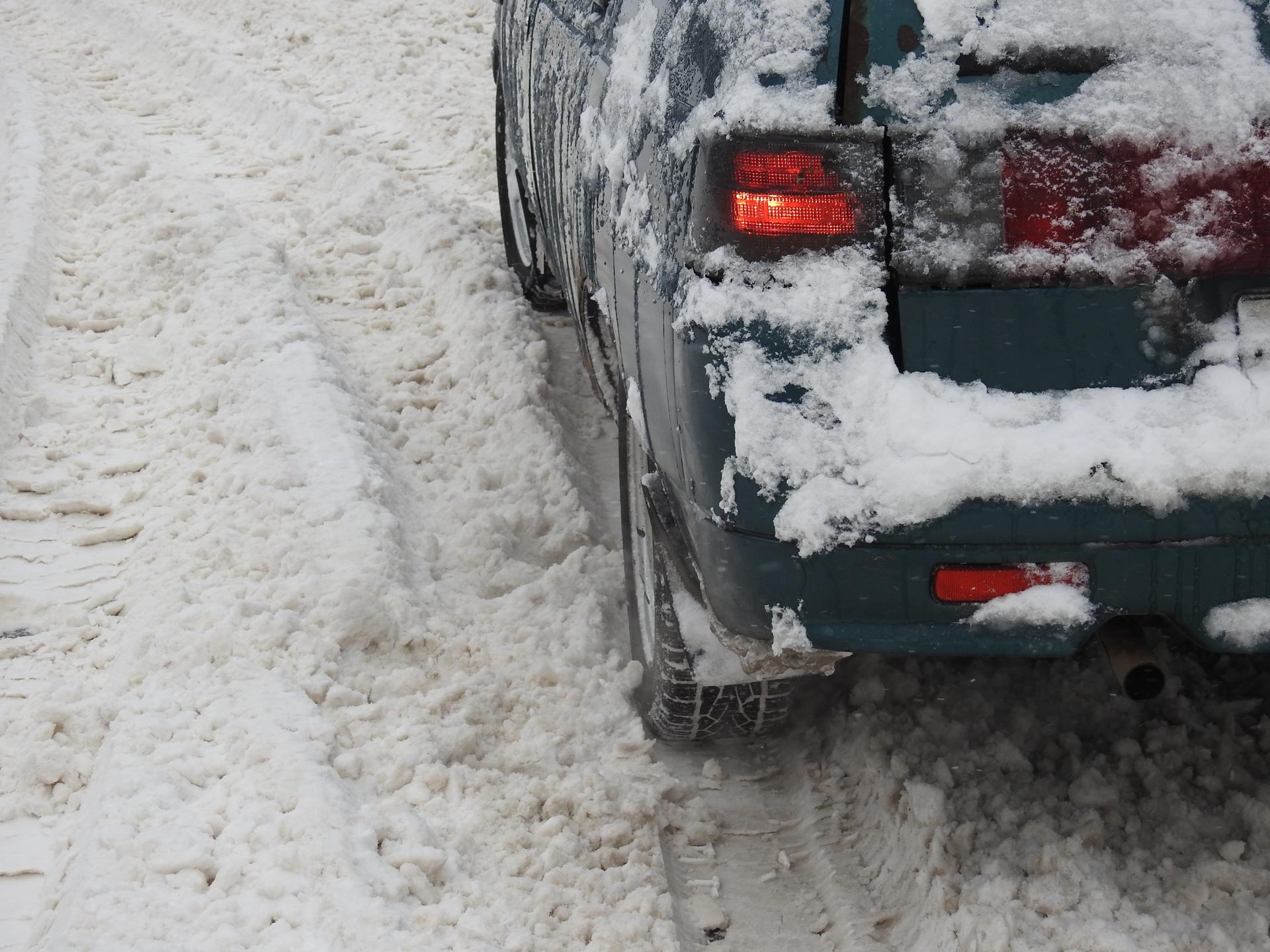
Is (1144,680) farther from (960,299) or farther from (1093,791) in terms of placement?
(960,299)

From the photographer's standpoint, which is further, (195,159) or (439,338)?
(195,159)

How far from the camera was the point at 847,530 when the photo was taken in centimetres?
210

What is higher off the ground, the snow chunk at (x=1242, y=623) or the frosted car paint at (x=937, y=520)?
the frosted car paint at (x=937, y=520)

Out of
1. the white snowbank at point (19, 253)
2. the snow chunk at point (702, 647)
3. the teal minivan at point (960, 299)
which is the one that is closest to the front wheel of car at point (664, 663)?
the snow chunk at point (702, 647)

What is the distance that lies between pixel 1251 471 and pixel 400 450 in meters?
3.09

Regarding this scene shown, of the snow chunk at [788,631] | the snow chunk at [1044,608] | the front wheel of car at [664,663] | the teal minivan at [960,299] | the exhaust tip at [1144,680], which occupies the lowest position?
the front wheel of car at [664,663]

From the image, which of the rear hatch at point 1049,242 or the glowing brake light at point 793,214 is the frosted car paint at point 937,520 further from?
the glowing brake light at point 793,214

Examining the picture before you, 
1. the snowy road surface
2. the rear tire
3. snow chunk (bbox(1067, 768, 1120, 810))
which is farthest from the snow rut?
the rear tire

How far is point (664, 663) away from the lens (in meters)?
2.88

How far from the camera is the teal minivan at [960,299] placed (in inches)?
78.8

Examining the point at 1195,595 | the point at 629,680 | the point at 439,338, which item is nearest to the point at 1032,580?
the point at 1195,595

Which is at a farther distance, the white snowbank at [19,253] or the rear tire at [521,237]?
the rear tire at [521,237]

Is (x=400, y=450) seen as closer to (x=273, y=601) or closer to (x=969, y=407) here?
(x=273, y=601)

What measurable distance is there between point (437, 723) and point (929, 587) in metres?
1.41
